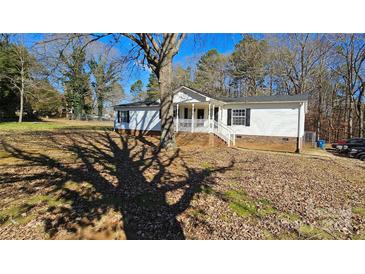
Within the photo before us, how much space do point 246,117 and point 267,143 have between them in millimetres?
2210

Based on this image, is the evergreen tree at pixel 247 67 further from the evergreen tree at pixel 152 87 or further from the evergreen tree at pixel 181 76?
the evergreen tree at pixel 152 87

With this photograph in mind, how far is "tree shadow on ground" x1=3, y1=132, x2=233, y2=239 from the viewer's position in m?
3.04

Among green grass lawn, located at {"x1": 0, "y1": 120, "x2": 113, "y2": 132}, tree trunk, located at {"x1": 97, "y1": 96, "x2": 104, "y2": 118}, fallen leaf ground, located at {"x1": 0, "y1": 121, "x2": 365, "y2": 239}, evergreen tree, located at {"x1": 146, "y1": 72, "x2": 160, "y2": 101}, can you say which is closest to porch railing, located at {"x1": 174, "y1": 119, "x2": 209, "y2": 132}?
fallen leaf ground, located at {"x1": 0, "y1": 121, "x2": 365, "y2": 239}

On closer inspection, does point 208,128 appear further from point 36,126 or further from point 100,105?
point 100,105

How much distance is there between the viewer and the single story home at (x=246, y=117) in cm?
1181

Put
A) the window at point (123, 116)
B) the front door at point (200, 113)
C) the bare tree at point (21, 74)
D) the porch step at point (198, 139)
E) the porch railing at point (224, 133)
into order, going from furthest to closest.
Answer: the bare tree at point (21, 74) < the window at point (123, 116) < the front door at point (200, 113) < the porch railing at point (224, 133) < the porch step at point (198, 139)

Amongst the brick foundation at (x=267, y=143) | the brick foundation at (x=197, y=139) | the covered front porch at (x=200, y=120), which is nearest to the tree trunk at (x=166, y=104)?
the brick foundation at (x=197, y=139)

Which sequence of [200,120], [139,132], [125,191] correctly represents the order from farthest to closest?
1. [139,132]
2. [200,120]
3. [125,191]

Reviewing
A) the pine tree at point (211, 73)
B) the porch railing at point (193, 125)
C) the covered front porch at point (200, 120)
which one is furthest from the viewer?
the pine tree at point (211, 73)

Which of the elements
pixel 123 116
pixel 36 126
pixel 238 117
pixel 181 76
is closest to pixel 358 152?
pixel 238 117

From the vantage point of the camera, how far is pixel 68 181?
474 centimetres

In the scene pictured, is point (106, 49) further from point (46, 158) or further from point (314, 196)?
point (314, 196)

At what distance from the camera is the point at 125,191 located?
4328mm

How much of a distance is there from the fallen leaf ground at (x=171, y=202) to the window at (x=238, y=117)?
721cm
